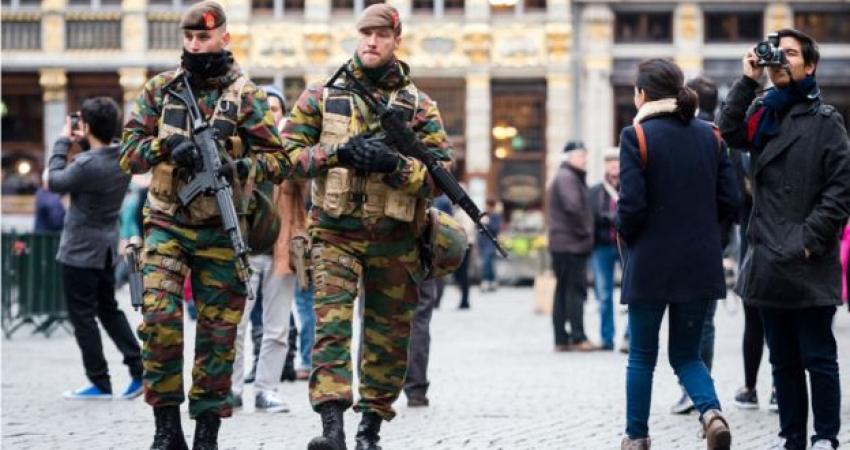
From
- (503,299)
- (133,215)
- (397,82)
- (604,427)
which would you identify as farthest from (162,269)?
(503,299)

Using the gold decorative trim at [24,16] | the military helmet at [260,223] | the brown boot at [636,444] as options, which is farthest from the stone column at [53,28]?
the brown boot at [636,444]

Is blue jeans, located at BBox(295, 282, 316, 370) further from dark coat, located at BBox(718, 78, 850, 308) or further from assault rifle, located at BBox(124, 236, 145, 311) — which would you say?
dark coat, located at BBox(718, 78, 850, 308)

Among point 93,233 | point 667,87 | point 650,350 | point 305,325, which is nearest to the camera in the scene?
point 650,350

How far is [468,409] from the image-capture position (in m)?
11.4

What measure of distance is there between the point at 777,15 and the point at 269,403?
33.3m

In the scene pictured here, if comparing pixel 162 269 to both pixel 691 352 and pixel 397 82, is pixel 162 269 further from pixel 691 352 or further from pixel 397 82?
pixel 691 352

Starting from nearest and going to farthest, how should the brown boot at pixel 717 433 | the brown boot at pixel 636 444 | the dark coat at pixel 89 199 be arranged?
the brown boot at pixel 717 433 → the brown boot at pixel 636 444 → the dark coat at pixel 89 199

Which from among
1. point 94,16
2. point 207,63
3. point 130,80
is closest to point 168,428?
point 207,63

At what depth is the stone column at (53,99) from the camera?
140ft

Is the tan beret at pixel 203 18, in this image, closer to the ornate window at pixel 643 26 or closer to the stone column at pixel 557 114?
the stone column at pixel 557 114

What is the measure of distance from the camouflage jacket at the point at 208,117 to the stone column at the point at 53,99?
1380 inches

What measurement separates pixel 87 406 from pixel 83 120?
1916mm

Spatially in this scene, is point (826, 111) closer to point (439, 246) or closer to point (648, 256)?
point (648, 256)

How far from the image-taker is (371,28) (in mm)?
8562
